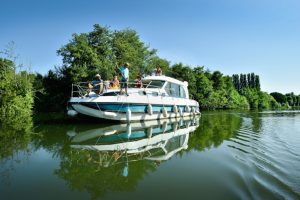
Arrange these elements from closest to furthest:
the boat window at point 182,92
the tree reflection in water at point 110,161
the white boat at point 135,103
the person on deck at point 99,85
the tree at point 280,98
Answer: the tree reflection in water at point 110,161
the white boat at point 135,103
the person on deck at point 99,85
the boat window at point 182,92
the tree at point 280,98

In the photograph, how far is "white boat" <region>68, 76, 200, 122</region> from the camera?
12594 millimetres

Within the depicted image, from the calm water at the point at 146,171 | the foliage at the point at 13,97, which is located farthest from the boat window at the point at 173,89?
the foliage at the point at 13,97

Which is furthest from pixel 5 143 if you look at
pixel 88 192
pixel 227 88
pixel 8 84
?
pixel 227 88

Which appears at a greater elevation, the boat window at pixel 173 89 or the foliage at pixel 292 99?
the foliage at pixel 292 99

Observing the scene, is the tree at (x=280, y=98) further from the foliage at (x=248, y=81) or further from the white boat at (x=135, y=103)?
the white boat at (x=135, y=103)

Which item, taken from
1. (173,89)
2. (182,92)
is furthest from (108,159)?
(182,92)

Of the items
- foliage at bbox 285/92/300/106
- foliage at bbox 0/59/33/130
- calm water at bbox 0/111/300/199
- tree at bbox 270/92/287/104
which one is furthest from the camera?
foliage at bbox 285/92/300/106

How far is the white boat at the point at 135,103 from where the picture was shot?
12.6 meters

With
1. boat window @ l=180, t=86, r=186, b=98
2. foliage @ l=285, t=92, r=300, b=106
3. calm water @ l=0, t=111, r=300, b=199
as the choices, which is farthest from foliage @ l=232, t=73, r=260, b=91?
calm water @ l=0, t=111, r=300, b=199

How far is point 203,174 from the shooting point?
15.6 feet

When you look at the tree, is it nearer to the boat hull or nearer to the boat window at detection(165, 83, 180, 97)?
the boat window at detection(165, 83, 180, 97)

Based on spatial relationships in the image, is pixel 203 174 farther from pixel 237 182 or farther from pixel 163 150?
pixel 163 150

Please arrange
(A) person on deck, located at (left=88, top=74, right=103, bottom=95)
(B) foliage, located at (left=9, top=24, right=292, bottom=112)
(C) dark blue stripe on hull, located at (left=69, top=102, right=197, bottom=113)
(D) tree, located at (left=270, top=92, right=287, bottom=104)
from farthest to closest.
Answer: (D) tree, located at (left=270, top=92, right=287, bottom=104) < (B) foliage, located at (left=9, top=24, right=292, bottom=112) < (A) person on deck, located at (left=88, top=74, right=103, bottom=95) < (C) dark blue stripe on hull, located at (left=69, top=102, right=197, bottom=113)

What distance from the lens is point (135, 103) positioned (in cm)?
1348
